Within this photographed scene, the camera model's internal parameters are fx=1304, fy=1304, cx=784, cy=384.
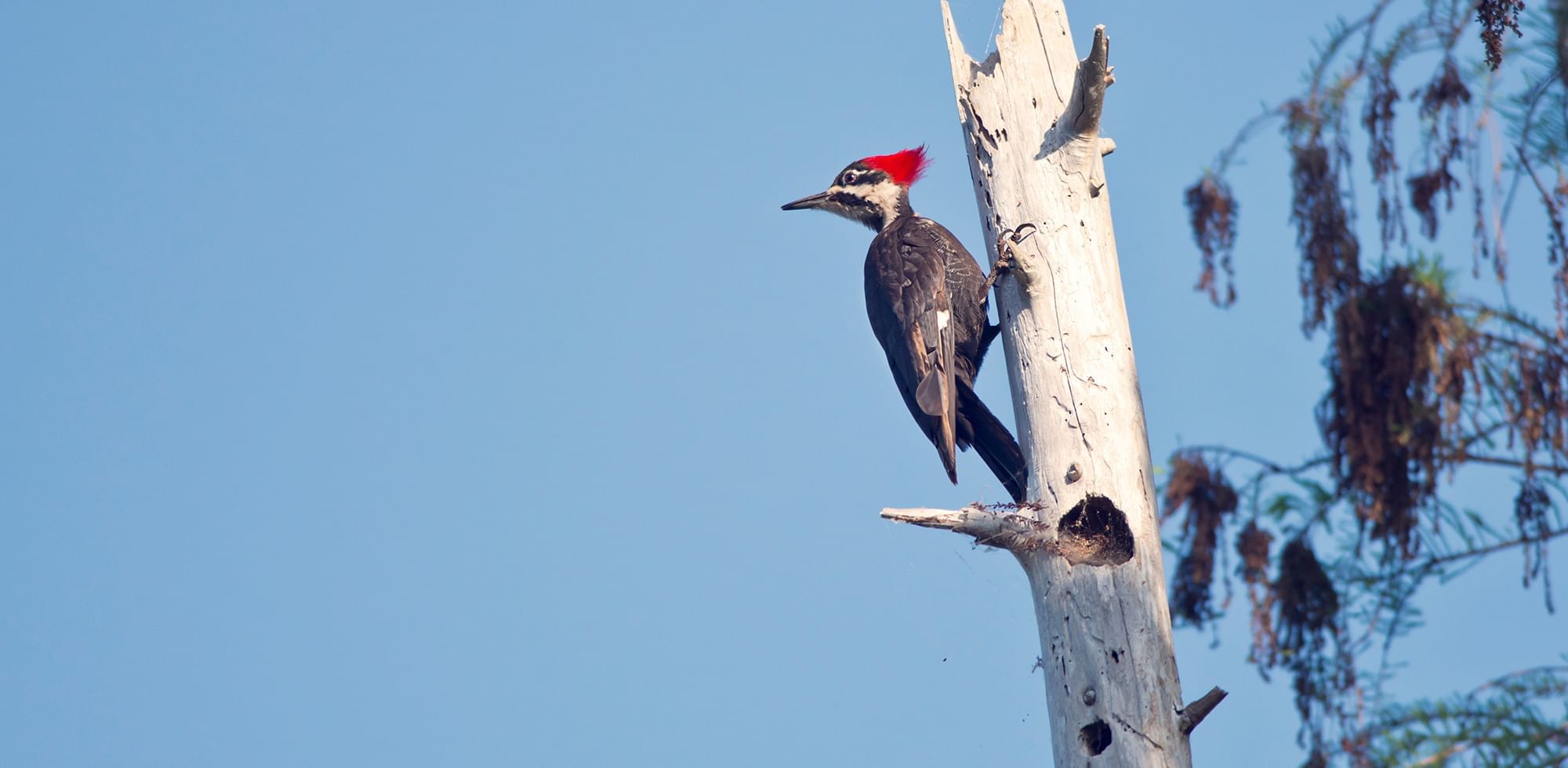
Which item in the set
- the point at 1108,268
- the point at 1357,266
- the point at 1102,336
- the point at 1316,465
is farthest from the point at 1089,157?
the point at 1316,465

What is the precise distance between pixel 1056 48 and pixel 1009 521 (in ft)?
4.52

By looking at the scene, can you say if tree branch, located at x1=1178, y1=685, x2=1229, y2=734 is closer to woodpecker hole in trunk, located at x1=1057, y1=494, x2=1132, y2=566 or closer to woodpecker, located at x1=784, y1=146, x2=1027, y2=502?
woodpecker hole in trunk, located at x1=1057, y1=494, x2=1132, y2=566

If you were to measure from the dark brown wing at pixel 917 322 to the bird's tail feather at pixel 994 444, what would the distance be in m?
A: 0.08

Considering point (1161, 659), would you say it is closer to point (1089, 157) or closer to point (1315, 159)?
point (1089, 157)

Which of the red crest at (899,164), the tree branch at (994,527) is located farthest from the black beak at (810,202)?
the tree branch at (994,527)

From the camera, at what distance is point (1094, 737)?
2889 mm

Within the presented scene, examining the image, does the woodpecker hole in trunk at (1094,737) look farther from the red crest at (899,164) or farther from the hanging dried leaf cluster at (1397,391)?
the red crest at (899,164)

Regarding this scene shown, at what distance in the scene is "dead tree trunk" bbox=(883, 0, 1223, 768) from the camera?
114 inches

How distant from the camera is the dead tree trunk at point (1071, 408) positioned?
2893 millimetres

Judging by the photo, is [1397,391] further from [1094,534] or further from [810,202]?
[810,202]

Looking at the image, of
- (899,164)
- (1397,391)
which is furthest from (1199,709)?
(899,164)

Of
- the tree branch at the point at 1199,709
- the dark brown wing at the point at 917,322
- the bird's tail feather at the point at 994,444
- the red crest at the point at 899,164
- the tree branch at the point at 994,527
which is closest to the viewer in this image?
the tree branch at the point at 1199,709

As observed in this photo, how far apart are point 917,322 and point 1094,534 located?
137 cm

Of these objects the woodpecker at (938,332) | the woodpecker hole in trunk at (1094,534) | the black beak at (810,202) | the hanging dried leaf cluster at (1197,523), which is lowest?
the woodpecker hole in trunk at (1094,534)
